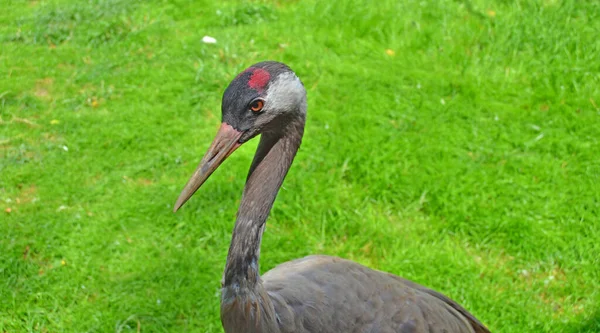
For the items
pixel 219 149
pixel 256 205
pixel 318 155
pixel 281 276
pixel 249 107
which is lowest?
pixel 318 155

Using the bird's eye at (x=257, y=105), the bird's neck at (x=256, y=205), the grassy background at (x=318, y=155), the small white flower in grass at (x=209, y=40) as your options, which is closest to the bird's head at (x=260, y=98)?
the bird's eye at (x=257, y=105)

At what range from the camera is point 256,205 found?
2.37 m

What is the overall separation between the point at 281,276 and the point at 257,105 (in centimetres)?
96

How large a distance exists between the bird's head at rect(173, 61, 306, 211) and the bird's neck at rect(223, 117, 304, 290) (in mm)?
126

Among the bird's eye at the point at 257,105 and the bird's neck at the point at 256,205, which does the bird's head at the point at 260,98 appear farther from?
the bird's neck at the point at 256,205

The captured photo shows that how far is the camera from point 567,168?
432 cm

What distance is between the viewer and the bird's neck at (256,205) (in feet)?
7.76

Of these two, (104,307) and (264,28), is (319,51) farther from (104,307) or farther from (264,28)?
(104,307)

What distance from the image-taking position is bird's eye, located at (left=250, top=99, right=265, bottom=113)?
2209mm

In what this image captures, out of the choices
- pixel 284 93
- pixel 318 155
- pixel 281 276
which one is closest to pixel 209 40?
pixel 318 155

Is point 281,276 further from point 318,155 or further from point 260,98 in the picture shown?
point 318,155

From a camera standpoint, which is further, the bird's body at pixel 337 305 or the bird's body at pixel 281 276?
the bird's body at pixel 337 305

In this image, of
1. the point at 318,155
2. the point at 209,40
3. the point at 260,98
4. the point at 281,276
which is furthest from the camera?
the point at 209,40

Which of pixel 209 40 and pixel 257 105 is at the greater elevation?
pixel 257 105
